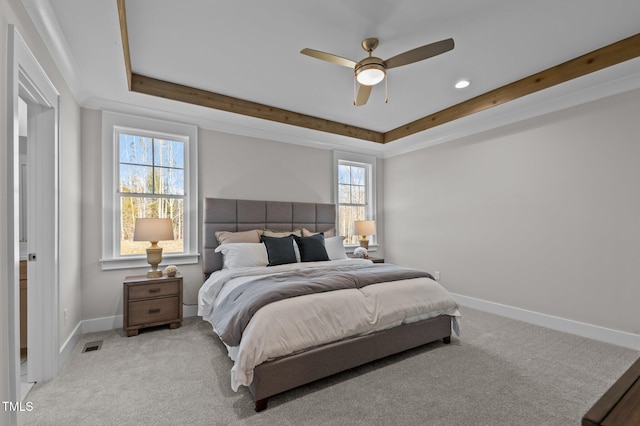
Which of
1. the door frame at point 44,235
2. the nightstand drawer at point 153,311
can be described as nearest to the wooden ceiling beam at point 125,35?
the door frame at point 44,235

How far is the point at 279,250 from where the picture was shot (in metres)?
3.62

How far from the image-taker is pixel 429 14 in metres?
2.31

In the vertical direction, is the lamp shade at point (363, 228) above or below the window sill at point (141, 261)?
above

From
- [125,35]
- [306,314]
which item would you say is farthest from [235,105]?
[306,314]

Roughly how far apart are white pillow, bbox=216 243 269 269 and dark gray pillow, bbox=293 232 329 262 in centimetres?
47

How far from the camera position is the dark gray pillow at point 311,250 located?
380cm

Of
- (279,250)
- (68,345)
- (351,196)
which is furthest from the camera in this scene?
(351,196)

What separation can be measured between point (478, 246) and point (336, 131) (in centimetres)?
271

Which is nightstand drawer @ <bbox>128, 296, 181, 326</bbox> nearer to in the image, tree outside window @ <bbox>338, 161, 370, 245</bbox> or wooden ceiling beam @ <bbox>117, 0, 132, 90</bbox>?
wooden ceiling beam @ <bbox>117, 0, 132, 90</bbox>

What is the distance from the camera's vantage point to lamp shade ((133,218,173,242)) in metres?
3.28

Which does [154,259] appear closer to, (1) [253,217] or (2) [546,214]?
(1) [253,217]

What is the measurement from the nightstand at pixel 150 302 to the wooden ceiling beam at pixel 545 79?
13.4ft

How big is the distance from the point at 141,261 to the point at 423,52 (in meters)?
3.76

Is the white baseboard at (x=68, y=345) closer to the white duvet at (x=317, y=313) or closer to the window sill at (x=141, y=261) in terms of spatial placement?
the window sill at (x=141, y=261)
